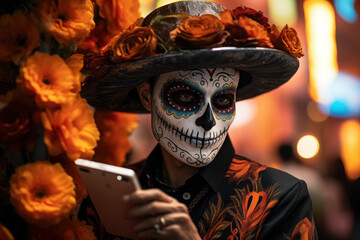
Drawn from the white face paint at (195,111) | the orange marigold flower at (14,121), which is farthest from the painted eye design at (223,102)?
the orange marigold flower at (14,121)

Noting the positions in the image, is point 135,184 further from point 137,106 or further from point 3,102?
point 137,106

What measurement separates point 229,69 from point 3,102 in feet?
3.08

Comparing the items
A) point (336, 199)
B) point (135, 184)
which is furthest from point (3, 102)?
point (336, 199)

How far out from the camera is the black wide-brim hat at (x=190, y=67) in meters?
2.09

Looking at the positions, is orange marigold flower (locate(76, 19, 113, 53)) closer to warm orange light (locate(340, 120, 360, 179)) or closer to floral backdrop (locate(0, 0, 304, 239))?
floral backdrop (locate(0, 0, 304, 239))

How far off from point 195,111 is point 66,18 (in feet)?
2.12

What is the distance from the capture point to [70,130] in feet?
6.14

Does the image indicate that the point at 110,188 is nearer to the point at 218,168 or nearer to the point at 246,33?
the point at 218,168

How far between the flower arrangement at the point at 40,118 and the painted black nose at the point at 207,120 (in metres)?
0.47

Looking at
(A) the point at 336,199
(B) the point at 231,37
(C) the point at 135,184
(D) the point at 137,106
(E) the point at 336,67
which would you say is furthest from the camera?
Answer: (E) the point at 336,67

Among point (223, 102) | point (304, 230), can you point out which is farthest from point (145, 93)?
point (304, 230)

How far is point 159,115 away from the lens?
231 cm

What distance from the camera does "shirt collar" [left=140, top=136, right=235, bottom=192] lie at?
229 cm

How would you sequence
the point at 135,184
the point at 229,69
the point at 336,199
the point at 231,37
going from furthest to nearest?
the point at 336,199 → the point at 229,69 → the point at 231,37 → the point at 135,184
